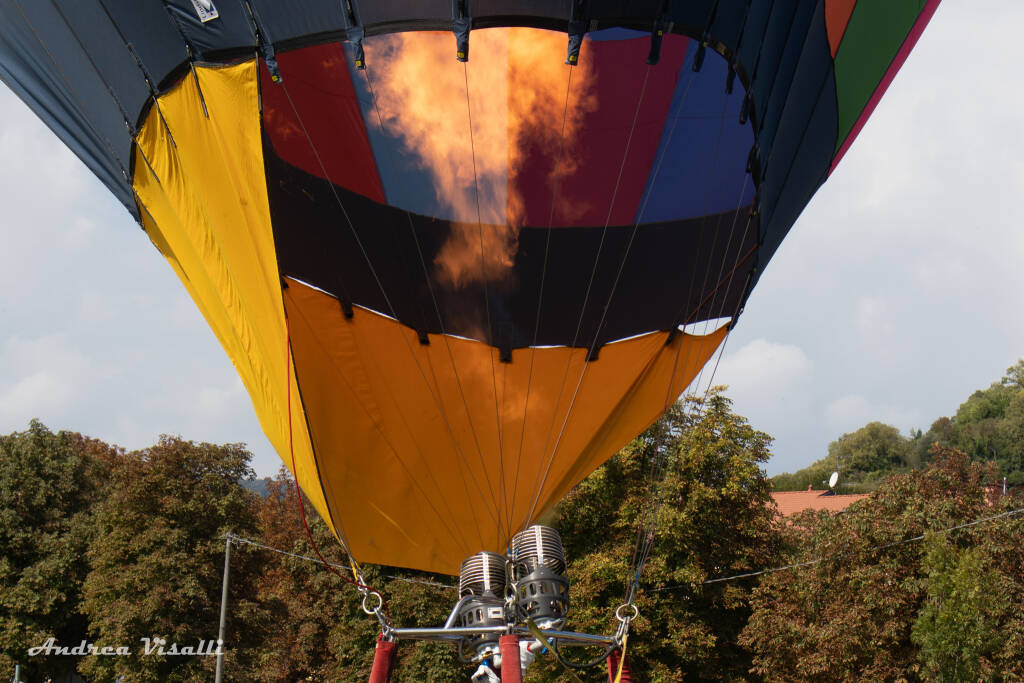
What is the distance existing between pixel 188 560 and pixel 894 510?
54.6 feet

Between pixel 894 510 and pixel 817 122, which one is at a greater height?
pixel 817 122

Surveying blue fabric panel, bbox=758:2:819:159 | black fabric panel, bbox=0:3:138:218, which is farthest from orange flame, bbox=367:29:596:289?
black fabric panel, bbox=0:3:138:218

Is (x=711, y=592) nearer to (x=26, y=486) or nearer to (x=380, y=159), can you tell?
(x=380, y=159)

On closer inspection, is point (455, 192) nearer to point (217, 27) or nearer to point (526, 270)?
point (526, 270)

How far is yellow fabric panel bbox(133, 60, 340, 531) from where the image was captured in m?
4.69

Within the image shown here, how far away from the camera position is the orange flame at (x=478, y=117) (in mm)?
4973

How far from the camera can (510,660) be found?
13.8ft

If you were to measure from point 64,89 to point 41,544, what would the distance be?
22583mm

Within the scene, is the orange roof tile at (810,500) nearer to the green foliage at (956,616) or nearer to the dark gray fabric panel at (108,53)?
the green foliage at (956,616)

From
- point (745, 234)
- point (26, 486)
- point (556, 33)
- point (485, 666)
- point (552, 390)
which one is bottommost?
point (485, 666)

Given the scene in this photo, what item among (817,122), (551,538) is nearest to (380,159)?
(551,538)

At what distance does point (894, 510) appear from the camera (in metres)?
14.1

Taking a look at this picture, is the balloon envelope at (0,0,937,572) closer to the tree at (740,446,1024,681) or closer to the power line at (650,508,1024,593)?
the tree at (740,446,1024,681)

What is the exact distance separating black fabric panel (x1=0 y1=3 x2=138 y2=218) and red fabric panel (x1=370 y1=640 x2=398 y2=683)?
3.70 m
